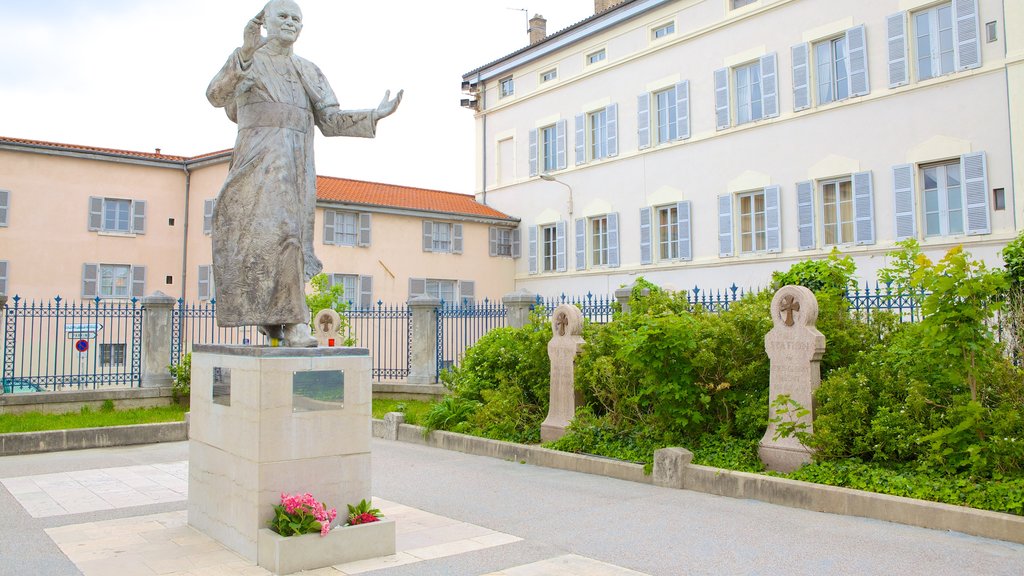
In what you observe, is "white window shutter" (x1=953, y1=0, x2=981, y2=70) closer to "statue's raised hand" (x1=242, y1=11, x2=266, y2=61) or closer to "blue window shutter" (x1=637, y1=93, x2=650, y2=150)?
→ "blue window shutter" (x1=637, y1=93, x2=650, y2=150)

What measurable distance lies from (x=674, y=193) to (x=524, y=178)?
23.3ft

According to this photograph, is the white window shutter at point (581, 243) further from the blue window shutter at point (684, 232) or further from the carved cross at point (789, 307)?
the carved cross at point (789, 307)

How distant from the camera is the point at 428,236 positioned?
28281 millimetres

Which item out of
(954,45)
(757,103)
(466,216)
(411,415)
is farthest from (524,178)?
(411,415)

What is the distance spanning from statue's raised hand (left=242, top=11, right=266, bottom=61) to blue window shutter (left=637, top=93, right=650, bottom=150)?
19649 millimetres

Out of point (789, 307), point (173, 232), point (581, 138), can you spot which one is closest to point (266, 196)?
point (789, 307)

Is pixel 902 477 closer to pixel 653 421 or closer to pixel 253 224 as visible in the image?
pixel 653 421

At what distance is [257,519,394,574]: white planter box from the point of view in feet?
17.3

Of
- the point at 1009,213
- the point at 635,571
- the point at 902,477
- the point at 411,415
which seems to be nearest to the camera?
the point at 635,571

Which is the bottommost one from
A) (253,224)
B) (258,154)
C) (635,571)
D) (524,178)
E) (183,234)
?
(635,571)

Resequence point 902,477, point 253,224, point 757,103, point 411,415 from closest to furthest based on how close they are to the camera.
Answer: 1. point 253,224
2. point 902,477
3. point 411,415
4. point 757,103

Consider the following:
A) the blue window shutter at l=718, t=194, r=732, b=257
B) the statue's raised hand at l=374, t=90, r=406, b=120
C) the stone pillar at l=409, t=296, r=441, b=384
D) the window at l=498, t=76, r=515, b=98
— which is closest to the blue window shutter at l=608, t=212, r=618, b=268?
the blue window shutter at l=718, t=194, r=732, b=257

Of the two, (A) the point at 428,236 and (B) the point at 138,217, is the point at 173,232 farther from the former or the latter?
(A) the point at 428,236

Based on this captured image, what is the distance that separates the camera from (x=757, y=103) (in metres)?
21.8
